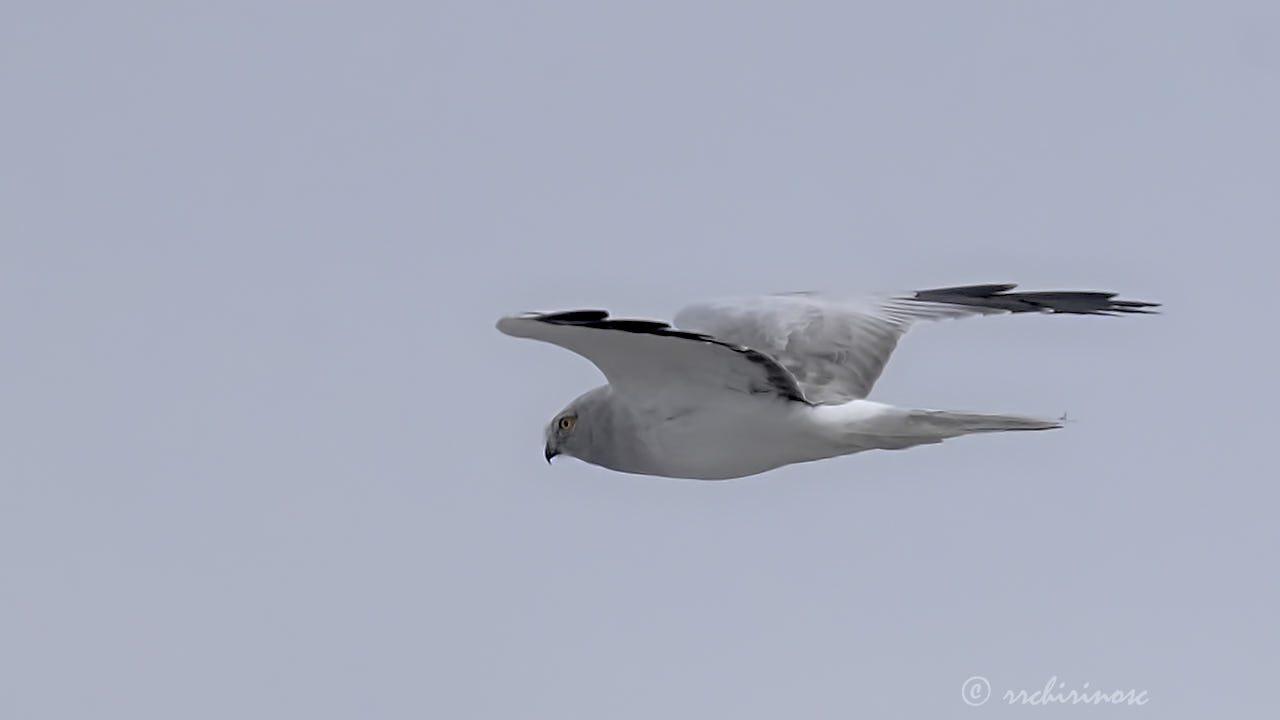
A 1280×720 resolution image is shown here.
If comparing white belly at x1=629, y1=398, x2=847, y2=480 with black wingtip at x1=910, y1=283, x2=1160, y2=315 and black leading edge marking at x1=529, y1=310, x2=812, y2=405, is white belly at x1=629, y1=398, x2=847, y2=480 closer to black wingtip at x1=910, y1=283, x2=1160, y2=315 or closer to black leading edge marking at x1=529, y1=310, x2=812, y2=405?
black leading edge marking at x1=529, y1=310, x2=812, y2=405

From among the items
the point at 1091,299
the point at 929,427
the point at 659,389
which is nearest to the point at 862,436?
the point at 929,427

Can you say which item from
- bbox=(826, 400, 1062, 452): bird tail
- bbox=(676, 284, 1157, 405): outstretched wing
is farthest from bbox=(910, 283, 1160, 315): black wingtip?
bbox=(826, 400, 1062, 452): bird tail

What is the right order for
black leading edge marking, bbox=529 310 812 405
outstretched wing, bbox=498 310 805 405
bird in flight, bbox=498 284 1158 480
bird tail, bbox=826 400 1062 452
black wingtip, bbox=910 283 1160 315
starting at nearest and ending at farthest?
1. black leading edge marking, bbox=529 310 812 405
2. outstretched wing, bbox=498 310 805 405
3. bird in flight, bbox=498 284 1158 480
4. bird tail, bbox=826 400 1062 452
5. black wingtip, bbox=910 283 1160 315

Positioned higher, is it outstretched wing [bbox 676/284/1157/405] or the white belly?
outstretched wing [bbox 676/284/1157/405]

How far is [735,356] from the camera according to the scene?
11.9m

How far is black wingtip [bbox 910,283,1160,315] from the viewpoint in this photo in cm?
1378

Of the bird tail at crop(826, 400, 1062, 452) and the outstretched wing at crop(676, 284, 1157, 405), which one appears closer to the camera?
the bird tail at crop(826, 400, 1062, 452)

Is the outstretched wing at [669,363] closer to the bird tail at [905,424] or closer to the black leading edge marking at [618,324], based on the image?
the black leading edge marking at [618,324]

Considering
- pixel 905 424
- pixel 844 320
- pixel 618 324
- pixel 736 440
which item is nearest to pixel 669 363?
pixel 736 440

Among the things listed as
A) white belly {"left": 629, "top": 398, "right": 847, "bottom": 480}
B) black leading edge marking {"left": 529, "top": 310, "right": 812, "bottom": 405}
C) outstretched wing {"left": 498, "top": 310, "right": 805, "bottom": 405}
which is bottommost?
white belly {"left": 629, "top": 398, "right": 847, "bottom": 480}

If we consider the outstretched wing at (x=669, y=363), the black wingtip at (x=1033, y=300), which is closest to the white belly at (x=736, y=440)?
the outstretched wing at (x=669, y=363)

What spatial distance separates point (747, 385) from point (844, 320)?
8.43ft

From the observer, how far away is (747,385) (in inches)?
482

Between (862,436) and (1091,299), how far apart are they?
2.66m
